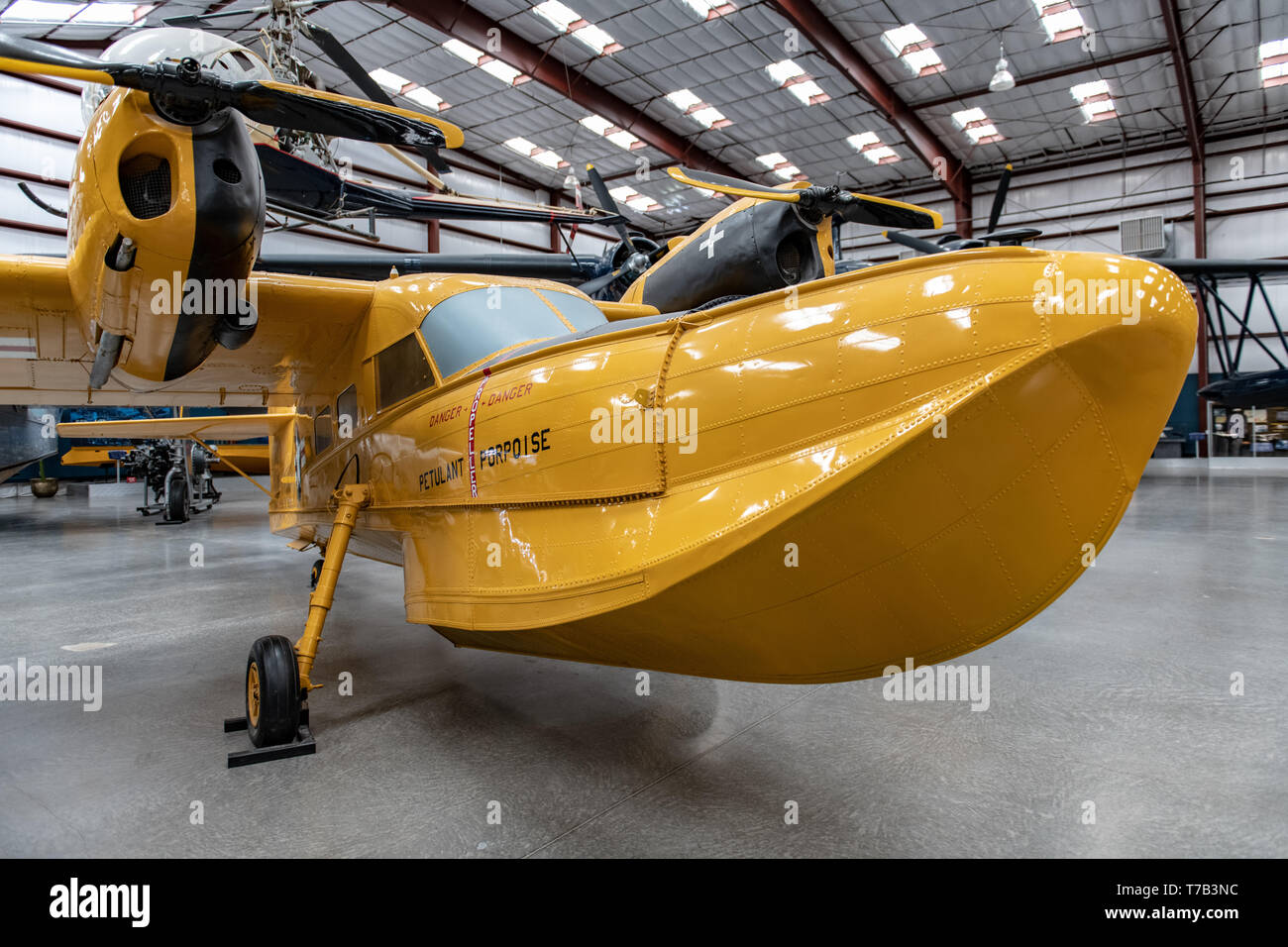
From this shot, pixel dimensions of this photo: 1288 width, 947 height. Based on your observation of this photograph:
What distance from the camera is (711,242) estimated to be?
6379mm

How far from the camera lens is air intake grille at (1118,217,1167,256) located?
70.2ft

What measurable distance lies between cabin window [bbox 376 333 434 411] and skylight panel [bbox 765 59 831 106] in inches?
651

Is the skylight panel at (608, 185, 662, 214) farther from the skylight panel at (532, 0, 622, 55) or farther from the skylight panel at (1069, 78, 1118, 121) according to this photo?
the skylight panel at (1069, 78, 1118, 121)

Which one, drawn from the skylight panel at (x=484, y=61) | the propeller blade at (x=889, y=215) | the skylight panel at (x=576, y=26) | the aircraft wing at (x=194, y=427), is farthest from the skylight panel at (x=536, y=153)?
the propeller blade at (x=889, y=215)

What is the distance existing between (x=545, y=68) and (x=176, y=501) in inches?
493

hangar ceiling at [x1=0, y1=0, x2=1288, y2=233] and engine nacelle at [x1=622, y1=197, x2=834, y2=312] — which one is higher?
hangar ceiling at [x1=0, y1=0, x2=1288, y2=233]

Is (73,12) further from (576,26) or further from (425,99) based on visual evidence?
(576,26)

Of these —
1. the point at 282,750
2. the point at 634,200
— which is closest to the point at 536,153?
the point at 634,200

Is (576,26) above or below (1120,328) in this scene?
above

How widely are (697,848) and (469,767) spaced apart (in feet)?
3.45

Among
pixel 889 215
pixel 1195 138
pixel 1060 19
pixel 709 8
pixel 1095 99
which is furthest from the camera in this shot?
pixel 1195 138

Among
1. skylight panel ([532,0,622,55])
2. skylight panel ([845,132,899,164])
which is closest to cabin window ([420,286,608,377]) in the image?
skylight panel ([532,0,622,55])

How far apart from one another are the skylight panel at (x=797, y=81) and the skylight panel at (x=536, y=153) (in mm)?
7769
